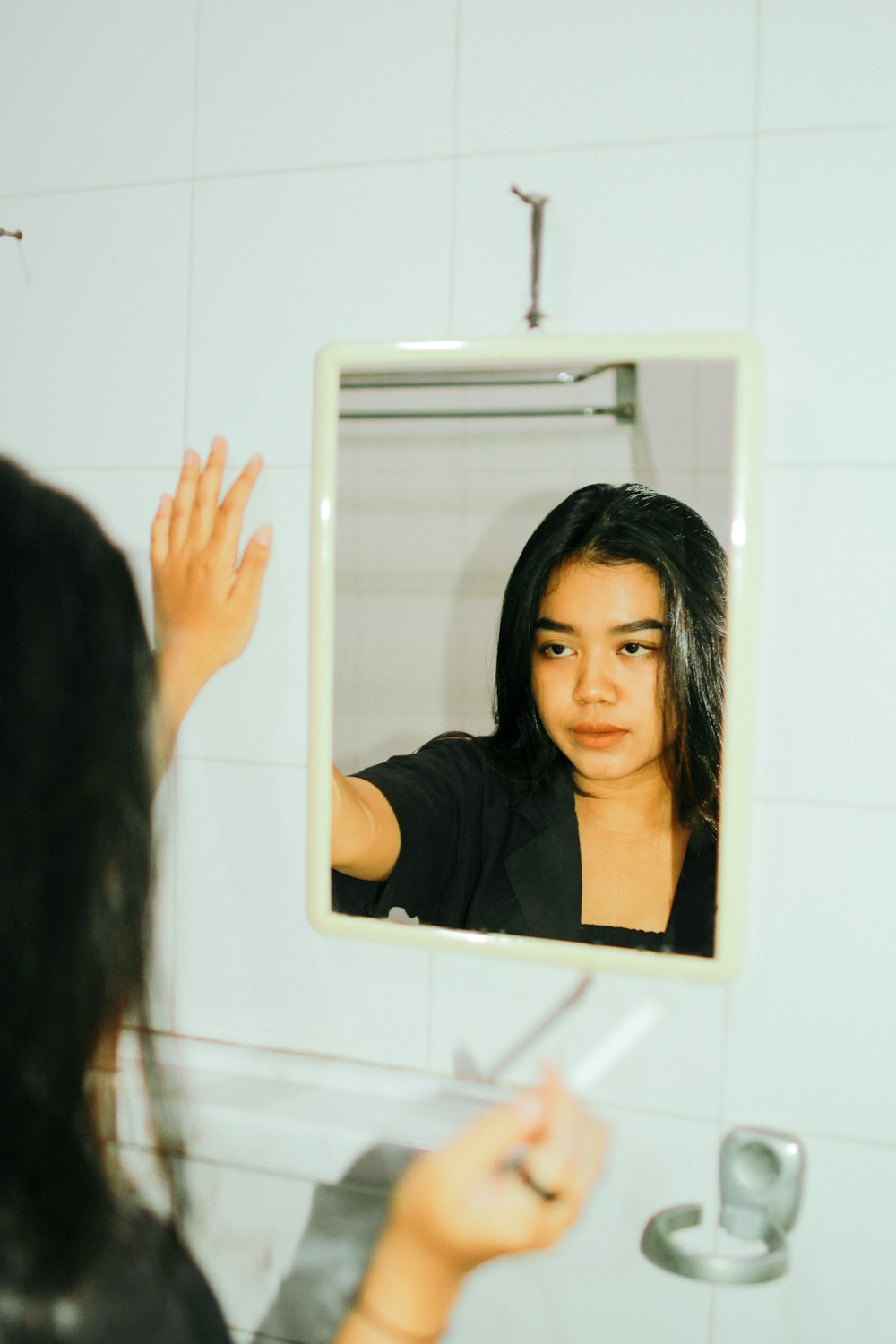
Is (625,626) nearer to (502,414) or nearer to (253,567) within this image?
(502,414)

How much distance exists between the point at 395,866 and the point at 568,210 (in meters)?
0.64

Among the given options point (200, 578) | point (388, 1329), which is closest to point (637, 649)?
point (200, 578)

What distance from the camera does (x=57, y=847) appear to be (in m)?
0.70

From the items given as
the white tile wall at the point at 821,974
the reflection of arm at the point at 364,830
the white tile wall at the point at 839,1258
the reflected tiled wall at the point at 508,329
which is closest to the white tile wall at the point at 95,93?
the reflected tiled wall at the point at 508,329

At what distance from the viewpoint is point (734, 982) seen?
2.99 ft

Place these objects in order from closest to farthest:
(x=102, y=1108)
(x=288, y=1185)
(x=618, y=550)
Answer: (x=102, y=1108) → (x=618, y=550) → (x=288, y=1185)

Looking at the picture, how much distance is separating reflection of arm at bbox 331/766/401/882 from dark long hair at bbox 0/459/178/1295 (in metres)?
0.28

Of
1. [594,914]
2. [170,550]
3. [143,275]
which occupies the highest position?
[143,275]

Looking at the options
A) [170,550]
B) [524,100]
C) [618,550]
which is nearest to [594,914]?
[618,550]

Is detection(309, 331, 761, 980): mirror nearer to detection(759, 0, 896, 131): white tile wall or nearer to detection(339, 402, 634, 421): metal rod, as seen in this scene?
detection(339, 402, 634, 421): metal rod

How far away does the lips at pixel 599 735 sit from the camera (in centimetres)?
90

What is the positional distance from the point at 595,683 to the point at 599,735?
0.16 ft

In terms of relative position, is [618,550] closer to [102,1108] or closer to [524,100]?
[524,100]

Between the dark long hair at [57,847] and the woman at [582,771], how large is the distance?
30 centimetres
